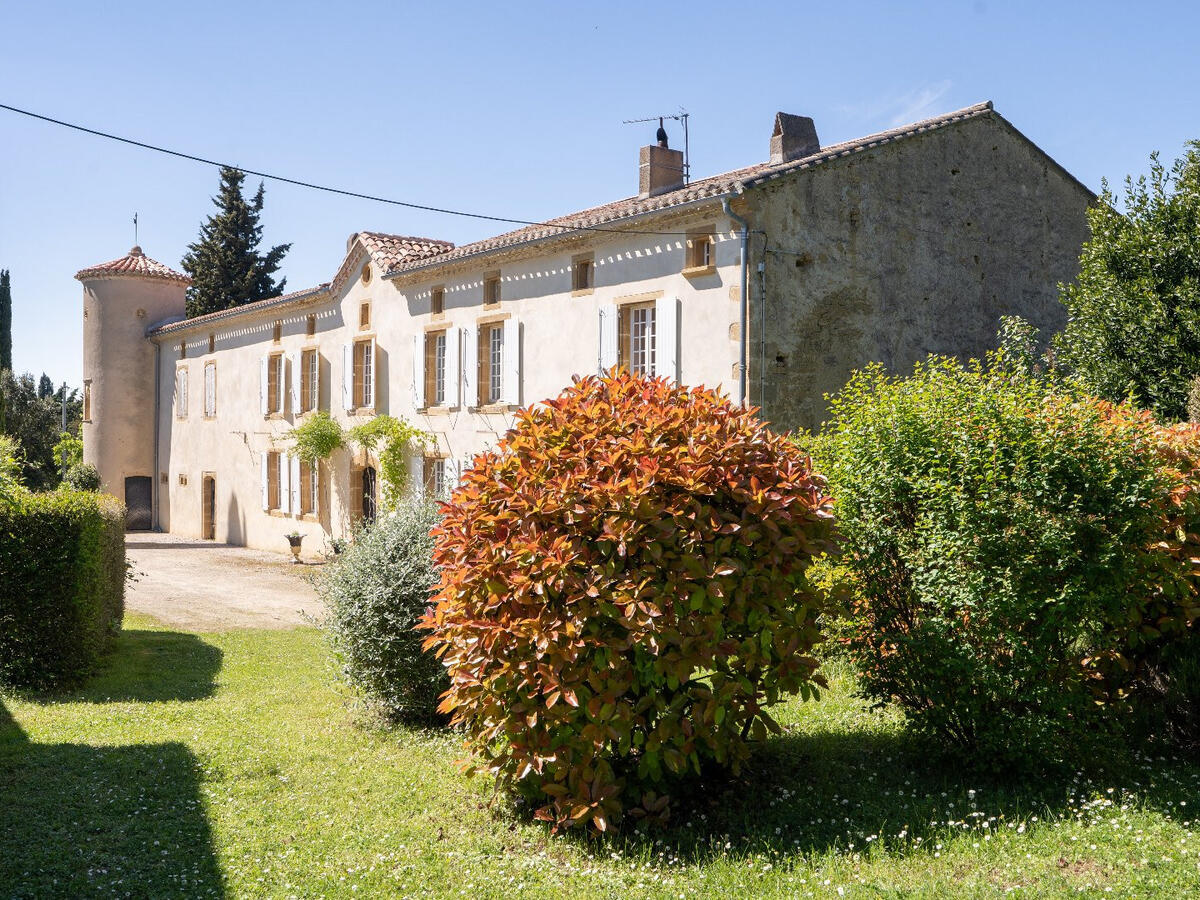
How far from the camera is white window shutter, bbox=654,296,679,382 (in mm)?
14180

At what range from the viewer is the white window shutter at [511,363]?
17.2m

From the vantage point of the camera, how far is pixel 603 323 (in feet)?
50.0

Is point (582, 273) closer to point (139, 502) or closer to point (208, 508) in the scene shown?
point (208, 508)

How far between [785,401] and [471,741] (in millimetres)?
8872

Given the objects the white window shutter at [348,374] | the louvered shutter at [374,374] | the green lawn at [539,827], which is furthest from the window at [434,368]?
the green lawn at [539,827]

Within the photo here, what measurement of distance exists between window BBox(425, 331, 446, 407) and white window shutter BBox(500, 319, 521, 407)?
9.30 feet

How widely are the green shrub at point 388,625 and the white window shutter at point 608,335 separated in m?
7.54

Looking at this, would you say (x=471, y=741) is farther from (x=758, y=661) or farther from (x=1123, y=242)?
(x=1123, y=242)

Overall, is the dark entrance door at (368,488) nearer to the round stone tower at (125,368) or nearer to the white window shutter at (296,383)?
the white window shutter at (296,383)

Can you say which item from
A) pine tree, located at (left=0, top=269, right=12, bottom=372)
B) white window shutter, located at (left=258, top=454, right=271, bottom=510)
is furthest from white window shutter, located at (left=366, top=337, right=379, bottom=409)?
pine tree, located at (left=0, top=269, right=12, bottom=372)

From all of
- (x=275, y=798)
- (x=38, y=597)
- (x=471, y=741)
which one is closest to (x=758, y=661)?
(x=471, y=741)

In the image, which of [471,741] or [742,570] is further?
[471,741]

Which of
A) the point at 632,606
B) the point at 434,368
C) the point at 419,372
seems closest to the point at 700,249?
the point at 434,368

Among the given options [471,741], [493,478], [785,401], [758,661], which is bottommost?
[471,741]
